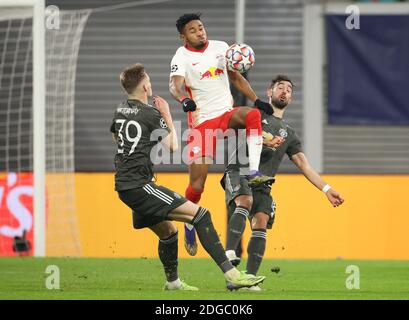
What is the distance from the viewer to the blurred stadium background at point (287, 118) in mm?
16297

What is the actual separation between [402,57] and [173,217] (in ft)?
33.2

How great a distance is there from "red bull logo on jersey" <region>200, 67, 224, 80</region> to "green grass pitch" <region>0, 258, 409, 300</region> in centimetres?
184

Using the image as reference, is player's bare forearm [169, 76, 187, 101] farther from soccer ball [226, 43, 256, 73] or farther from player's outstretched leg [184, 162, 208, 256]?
player's outstretched leg [184, 162, 208, 256]

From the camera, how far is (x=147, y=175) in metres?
9.40

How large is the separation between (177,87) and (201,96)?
0.26 meters

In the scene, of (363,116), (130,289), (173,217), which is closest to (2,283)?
(130,289)

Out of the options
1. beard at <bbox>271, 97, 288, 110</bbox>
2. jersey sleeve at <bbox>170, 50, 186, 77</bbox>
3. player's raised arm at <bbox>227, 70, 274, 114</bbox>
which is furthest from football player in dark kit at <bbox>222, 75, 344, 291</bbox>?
jersey sleeve at <bbox>170, 50, 186, 77</bbox>

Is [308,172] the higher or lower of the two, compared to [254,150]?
lower

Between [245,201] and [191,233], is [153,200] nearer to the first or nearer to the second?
[245,201]

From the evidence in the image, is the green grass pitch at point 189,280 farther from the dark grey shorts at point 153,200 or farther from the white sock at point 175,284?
the dark grey shorts at point 153,200

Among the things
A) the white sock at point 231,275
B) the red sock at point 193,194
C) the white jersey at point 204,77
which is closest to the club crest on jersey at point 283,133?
the white jersey at point 204,77

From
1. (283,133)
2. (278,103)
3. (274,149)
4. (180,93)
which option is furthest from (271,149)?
(180,93)

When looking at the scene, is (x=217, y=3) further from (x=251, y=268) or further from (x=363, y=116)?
(x=251, y=268)

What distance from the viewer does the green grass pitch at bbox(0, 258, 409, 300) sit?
31.3 feet
